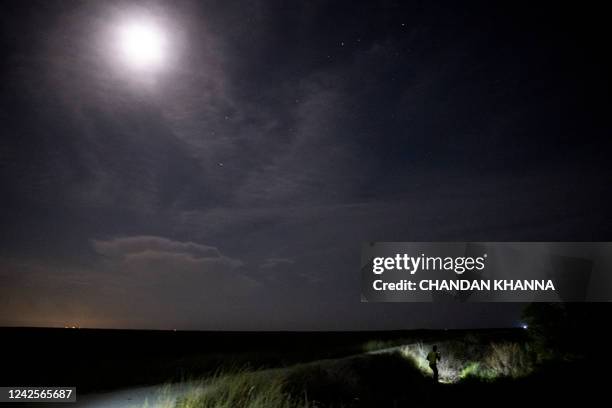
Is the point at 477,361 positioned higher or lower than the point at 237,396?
lower

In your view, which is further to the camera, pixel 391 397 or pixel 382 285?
pixel 382 285

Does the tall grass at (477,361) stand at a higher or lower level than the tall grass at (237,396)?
lower

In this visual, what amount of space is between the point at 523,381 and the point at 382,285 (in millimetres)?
7966

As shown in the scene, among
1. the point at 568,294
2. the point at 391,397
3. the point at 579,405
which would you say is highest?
the point at 568,294

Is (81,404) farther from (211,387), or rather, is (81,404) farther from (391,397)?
(391,397)

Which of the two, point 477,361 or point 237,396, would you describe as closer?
point 237,396

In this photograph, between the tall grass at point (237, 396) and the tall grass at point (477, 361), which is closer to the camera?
the tall grass at point (237, 396)

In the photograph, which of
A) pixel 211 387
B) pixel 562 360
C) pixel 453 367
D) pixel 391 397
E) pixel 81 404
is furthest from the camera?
pixel 453 367

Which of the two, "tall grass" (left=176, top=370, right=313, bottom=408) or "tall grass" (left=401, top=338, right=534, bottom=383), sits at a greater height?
"tall grass" (left=176, top=370, right=313, bottom=408)

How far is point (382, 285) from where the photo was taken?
2116cm

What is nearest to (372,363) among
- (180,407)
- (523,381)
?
(523,381)

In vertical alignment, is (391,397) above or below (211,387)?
below

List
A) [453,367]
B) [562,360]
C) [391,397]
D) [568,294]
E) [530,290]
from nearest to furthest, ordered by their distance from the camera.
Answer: [391,397], [562,360], [568,294], [530,290], [453,367]

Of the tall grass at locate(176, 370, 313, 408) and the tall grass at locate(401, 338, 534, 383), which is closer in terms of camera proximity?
the tall grass at locate(176, 370, 313, 408)
